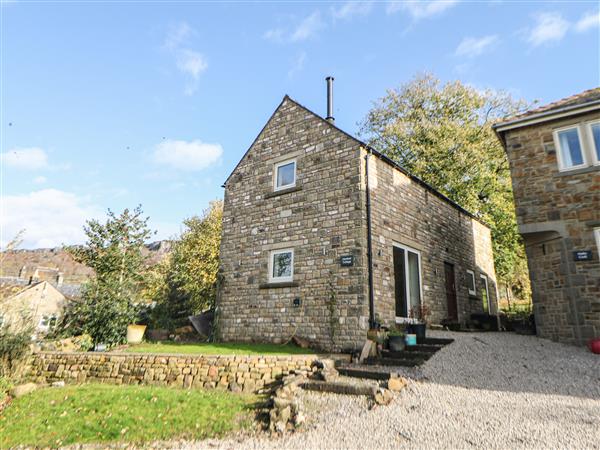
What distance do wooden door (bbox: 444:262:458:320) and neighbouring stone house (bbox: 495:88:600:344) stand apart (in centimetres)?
305

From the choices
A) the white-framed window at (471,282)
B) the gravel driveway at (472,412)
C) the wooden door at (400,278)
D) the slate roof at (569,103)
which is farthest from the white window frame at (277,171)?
the white-framed window at (471,282)

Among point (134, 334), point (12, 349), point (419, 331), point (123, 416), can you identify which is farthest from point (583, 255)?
point (12, 349)

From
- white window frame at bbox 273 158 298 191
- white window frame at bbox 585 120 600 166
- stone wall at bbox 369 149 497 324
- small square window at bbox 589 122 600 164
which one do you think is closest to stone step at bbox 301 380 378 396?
stone wall at bbox 369 149 497 324

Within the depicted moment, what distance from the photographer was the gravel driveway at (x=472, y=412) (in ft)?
13.9

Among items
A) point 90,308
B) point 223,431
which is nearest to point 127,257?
point 90,308

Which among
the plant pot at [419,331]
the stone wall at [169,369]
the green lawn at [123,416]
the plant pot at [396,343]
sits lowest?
the green lawn at [123,416]

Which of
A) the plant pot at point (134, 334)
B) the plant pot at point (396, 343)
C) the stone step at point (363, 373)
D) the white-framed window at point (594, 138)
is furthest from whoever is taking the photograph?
the plant pot at point (134, 334)

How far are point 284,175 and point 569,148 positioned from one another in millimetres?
7803

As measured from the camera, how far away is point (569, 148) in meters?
9.58

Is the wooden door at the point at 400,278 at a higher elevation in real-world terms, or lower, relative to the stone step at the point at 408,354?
higher

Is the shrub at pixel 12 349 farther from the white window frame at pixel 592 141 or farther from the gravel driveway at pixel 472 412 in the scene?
the white window frame at pixel 592 141

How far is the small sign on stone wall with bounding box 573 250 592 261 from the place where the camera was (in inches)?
346

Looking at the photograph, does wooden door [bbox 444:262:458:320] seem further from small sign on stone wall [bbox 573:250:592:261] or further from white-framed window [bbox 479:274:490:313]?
small sign on stone wall [bbox 573:250:592:261]

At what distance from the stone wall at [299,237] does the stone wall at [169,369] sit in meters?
1.83
